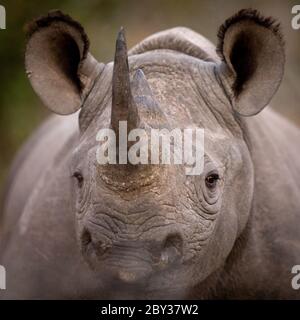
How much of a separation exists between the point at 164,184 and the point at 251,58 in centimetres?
104

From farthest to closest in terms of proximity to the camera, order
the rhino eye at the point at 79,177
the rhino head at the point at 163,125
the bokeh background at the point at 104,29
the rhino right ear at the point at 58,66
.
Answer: the bokeh background at the point at 104,29 → the rhino right ear at the point at 58,66 → the rhino eye at the point at 79,177 → the rhino head at the point at 163,125

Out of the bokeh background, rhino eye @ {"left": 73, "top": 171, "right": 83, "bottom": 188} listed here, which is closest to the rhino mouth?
rhino eye @ {"left": 73, "top": 171, "right": 83, "bottom": 188}

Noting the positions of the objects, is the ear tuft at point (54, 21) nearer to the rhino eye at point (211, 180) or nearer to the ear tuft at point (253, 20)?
the ear tuft at point (253, 20)

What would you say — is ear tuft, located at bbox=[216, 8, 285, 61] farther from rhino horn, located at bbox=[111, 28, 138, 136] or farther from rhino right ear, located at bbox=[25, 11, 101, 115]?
rhino horn, located at bbox=[111, 28, 138, 136]

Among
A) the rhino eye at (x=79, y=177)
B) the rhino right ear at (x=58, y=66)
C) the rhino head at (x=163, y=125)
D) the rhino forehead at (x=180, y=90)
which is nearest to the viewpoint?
the rhino head at (x=163, y=125)

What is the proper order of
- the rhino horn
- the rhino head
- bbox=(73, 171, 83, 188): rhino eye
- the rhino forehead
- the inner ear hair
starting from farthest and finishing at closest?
the inner ear hair < the rhino forehead < bbox=(73, 171, 83, 188): rhino eye < the rhino head < the rhino horn

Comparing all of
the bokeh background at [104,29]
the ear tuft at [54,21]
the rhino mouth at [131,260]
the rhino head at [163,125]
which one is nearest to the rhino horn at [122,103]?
the rhino head at [163,125]

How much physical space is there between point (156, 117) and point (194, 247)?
562 millimetres

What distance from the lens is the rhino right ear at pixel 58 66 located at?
16.3ft

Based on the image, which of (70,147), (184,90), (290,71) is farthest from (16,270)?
(290,71)

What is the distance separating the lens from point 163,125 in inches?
168

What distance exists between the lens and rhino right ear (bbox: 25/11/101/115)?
16.3 feet

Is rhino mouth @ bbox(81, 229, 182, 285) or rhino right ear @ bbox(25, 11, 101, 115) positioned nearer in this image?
rhino mouth @ bbox(81, 229, 182, 285)
